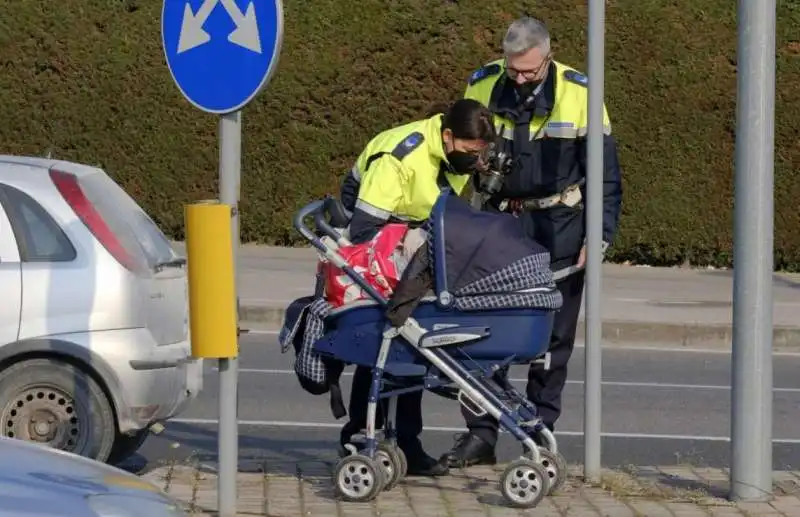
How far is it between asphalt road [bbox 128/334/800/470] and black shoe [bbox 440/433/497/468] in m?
0.84

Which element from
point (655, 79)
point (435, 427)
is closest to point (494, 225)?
point (435, 427)

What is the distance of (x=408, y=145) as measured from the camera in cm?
695

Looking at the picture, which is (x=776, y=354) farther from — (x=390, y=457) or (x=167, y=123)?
(x=167, y=123)

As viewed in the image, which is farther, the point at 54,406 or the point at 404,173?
the point at 54,406

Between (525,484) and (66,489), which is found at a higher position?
(66,489)

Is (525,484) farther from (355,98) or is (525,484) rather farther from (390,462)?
(355,98)

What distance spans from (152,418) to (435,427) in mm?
2378

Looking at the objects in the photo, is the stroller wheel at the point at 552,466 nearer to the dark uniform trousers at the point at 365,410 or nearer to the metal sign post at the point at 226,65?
the dark uniform trousers at the point at 365,410

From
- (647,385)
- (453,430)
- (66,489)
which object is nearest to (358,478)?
(453,430)

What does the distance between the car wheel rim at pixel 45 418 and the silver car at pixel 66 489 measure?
2498 millimetres

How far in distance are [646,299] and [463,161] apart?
9.04 metres

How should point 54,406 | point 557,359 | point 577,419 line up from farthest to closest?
point 577,419 → point 557,359 → point 54,406

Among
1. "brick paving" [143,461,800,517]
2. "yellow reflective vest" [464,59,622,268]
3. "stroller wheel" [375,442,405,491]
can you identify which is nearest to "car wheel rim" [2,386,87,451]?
"brick paving" [143,461,800,517]

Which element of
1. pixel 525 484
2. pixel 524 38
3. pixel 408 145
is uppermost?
pixel 524 38
